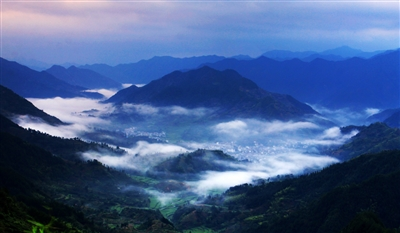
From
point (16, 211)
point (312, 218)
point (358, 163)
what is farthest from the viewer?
point (358, 163)

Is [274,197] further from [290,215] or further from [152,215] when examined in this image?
[152,215]

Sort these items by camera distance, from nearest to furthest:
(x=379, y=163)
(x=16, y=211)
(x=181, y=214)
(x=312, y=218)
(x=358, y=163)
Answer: (x=16, y=211) < (x=312, y=218) < (x=379, y=163) < (x=358, y=163) < (x=181, y=214)

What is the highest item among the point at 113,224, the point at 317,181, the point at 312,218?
the point at 317,181

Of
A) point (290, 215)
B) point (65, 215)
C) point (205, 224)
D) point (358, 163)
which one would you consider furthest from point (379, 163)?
point (65, 215)

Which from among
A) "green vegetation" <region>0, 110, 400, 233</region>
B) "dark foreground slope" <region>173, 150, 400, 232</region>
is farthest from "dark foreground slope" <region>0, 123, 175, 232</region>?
"dark foreground slope" <region>173, 150, 400, 232</region>

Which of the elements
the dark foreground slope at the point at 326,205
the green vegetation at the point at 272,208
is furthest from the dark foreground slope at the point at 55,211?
the dark foreground slope at the point at 326,205

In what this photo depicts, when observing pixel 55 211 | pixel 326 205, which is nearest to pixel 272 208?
pixel 326 205

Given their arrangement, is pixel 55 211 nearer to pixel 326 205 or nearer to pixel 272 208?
pixel 326 205

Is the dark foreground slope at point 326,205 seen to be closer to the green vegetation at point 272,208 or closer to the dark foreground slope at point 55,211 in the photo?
the green vegetation at point 272,208

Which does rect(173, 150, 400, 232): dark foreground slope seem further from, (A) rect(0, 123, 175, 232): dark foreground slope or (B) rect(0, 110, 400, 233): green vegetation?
(A) rect(0, 123, 175, 232): dark foreground slope
